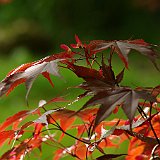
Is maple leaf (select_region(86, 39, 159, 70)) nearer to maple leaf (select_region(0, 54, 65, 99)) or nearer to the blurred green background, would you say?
maple leaf (select_region(0, 54, 65, 99))

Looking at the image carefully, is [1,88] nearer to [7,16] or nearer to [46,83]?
[46,83]

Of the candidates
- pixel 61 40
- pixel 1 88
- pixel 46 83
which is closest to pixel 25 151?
pixel 1 88

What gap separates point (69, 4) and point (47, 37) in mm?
523

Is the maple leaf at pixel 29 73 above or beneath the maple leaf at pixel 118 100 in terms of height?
above

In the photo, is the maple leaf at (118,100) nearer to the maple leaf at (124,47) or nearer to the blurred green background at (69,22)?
the maple leaf at (124,47)

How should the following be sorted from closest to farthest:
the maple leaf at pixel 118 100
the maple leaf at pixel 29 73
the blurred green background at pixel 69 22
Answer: the maple leaf at pixel 118 100
the maple leaf at pixel 29 73
the blurred green background at pixel 69 22

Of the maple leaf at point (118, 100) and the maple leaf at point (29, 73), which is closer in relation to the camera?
the maple leaf at point (118, 100)

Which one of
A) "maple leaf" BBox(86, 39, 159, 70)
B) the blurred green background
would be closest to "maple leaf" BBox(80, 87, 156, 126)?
"maple leaf" BBox(86, 39, 159, 70)

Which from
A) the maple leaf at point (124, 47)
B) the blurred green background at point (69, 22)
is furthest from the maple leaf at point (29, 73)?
the blurred green background at point (69, 22)

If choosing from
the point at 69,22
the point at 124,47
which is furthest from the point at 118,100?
the point at 69,22

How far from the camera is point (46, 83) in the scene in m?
4.39

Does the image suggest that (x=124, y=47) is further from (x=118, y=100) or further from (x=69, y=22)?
(x=69, y=22)

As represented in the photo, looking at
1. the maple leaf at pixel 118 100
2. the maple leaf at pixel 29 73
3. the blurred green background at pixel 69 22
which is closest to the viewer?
the maple leaf at pixel 118 100

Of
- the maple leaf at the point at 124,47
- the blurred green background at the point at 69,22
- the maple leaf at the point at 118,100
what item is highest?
the maple leaf at the point at 124,47
